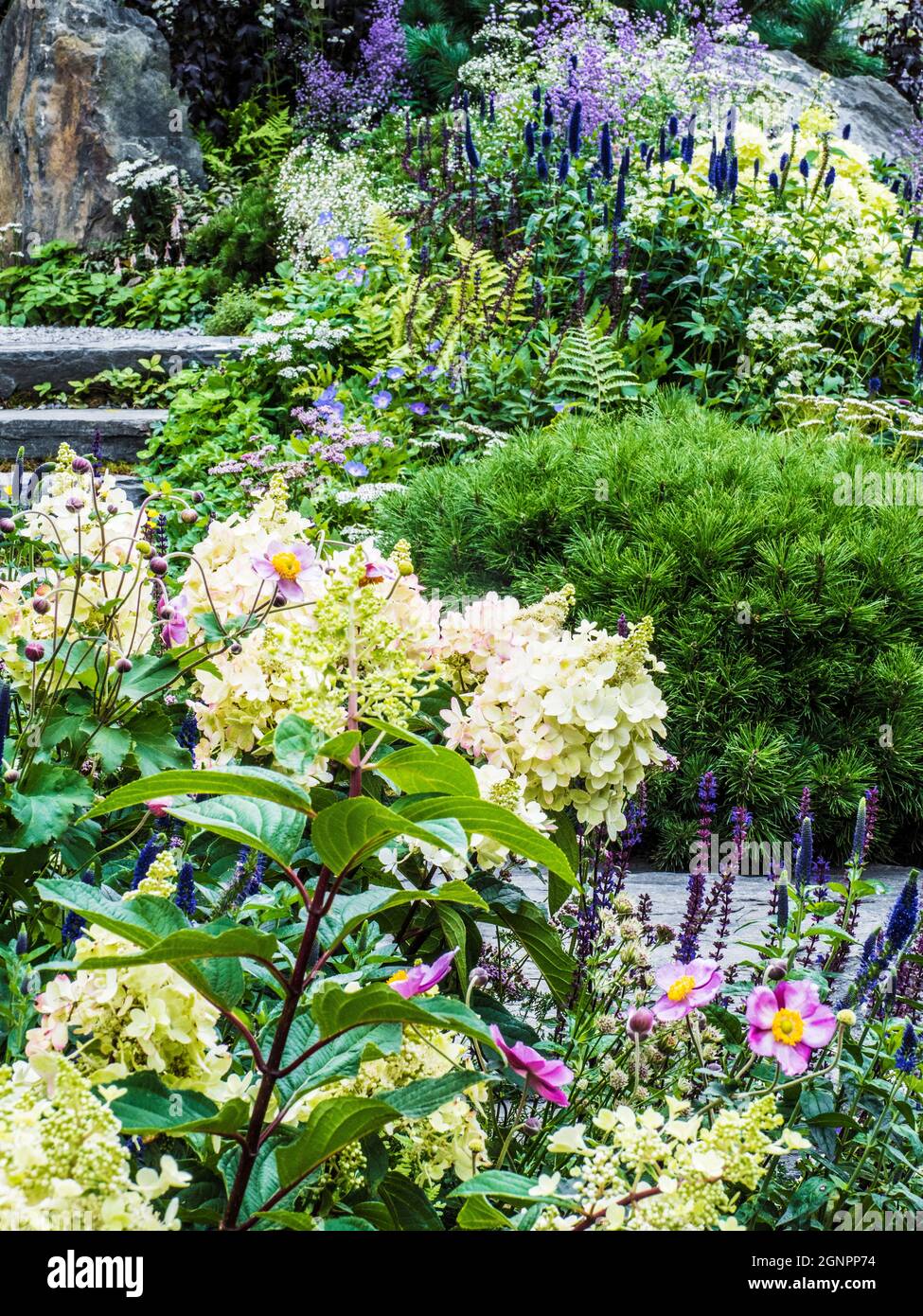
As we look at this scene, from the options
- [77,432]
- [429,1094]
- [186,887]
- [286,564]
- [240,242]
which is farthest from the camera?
[240,242]

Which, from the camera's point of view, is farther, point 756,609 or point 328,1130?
point 756,609

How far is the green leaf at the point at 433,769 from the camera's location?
3.20 ft

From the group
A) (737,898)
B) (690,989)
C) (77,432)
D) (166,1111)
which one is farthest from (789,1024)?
(77,432)

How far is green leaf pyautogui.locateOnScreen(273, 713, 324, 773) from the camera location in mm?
965

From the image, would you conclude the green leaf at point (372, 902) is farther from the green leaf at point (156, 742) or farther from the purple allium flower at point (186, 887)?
the green leaf at point (156, 742)

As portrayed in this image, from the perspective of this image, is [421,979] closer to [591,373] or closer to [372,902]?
[372,902]

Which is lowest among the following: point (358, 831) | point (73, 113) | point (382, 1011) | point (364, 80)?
point (382, 1011)

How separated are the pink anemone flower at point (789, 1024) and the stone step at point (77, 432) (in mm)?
5721

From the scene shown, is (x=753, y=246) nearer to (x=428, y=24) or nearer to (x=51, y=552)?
(x=51, y=552)

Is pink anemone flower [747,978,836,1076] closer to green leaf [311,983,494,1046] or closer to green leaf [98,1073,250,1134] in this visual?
green leaf [311,983,494,1046]

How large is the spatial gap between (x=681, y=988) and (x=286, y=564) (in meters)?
0.75

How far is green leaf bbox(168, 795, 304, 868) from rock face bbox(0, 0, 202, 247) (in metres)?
8.50

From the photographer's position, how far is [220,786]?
91 cm

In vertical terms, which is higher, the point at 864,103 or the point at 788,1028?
the point at 864,103
